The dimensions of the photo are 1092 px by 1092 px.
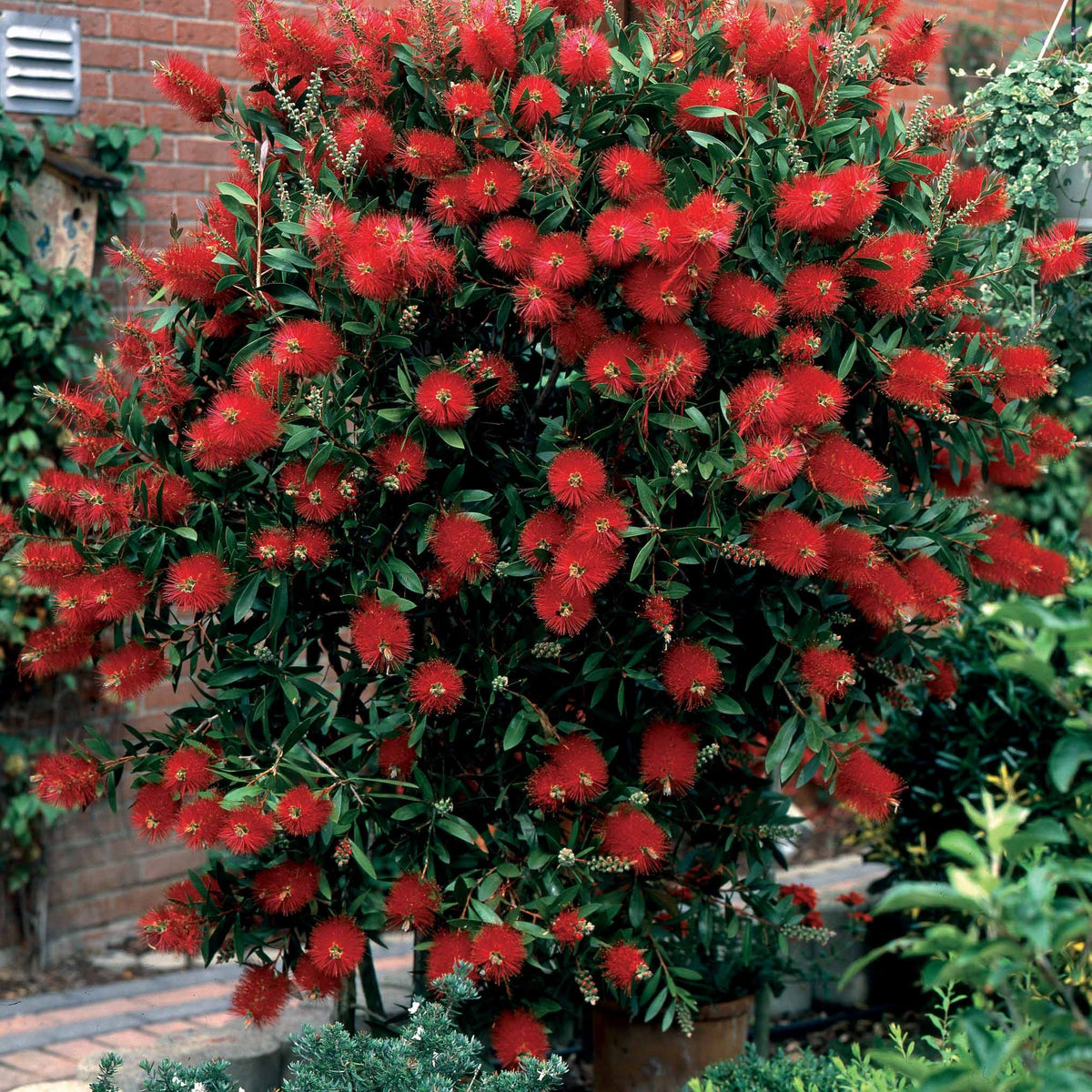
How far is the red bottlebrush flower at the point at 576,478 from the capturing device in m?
2.13

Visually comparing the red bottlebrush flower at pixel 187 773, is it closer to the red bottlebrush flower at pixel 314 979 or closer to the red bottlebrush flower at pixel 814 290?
the red bottlebrush flower at pixel 314 979

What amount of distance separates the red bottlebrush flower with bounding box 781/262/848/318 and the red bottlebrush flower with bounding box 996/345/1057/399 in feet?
1.26

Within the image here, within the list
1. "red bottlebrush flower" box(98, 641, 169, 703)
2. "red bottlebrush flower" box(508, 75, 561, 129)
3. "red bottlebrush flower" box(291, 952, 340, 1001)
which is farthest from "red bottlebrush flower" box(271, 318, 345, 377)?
"red bottlebrush flower" box(291, 952, 340, 1001)

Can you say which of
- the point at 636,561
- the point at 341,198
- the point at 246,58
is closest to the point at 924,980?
the point at 636,561

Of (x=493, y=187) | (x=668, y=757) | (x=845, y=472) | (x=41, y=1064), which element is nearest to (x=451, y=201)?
(x=493, y=187)

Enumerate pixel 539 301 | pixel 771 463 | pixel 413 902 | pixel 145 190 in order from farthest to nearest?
pixel 145 190 < pixel 413 902 < pixel 539 301 < pixel 771 463

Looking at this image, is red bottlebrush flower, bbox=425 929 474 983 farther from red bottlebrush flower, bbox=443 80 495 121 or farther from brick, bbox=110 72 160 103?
brick, bbox=110 72 160 103

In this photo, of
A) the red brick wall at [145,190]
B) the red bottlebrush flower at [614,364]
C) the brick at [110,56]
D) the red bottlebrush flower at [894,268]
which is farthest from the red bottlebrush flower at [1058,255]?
the brick at [110,56]

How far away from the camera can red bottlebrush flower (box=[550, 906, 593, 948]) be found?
7.36 feet

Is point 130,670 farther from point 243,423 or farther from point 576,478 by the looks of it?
point 576,478

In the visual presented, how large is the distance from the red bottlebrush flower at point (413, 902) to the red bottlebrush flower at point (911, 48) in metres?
1.76

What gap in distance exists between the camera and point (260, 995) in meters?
2.39

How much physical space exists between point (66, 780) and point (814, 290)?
5.25 ft

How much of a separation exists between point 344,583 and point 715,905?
106 centimetres
